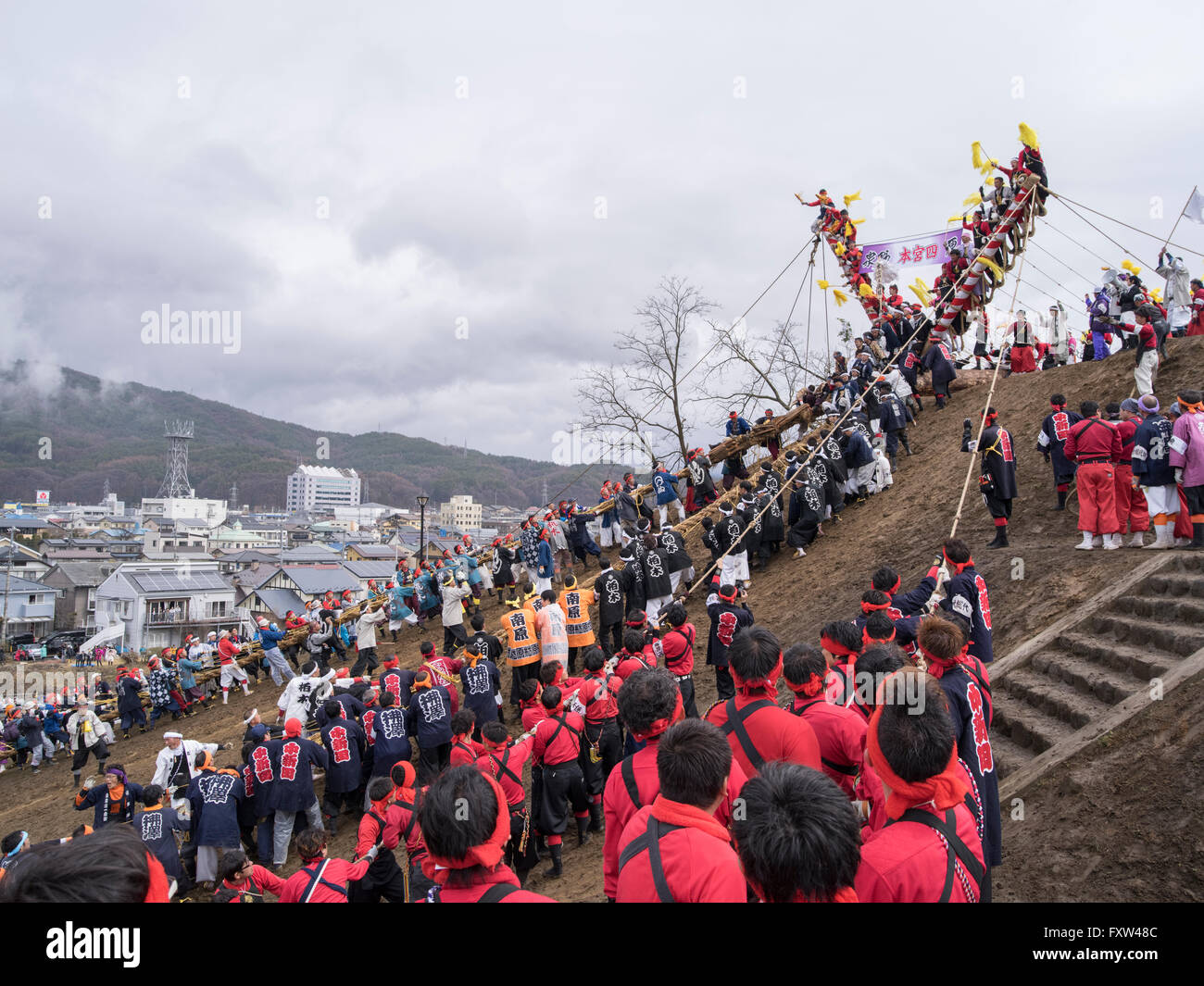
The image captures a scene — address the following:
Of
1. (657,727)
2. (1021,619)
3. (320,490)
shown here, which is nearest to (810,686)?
(657,727)

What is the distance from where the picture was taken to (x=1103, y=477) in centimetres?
790

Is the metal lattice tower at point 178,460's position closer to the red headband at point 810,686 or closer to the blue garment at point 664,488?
the blue garment at point 664,488

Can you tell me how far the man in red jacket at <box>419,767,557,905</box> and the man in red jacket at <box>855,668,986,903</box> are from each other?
1129 millimetres

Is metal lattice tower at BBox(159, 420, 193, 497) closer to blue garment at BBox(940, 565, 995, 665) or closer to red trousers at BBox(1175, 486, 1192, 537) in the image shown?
blue garment at BBox(940, 565, 995, 665)

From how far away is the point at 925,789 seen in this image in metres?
2.39

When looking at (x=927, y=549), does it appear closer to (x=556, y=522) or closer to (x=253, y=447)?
(x=556, y=522)

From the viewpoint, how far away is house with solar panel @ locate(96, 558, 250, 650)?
44.3 m

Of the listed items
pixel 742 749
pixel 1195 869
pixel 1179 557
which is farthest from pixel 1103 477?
pixel 742 749

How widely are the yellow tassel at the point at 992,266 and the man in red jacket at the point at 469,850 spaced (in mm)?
16223

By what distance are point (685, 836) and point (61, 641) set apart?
58.0 m

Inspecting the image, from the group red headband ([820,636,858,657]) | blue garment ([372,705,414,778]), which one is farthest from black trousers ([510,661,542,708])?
red headband ([820,636,858,657])

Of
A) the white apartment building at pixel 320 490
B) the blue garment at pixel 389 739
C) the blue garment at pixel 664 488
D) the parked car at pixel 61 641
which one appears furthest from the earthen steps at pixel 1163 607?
the white apartment building at pixel 320 490

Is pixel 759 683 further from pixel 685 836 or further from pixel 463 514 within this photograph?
pixel 463 514

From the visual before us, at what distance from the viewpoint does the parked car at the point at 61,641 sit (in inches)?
1726
